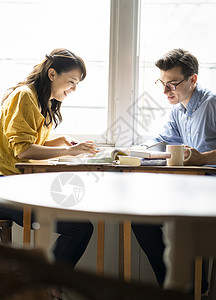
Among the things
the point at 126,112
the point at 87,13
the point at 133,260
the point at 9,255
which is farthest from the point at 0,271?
the point at 87,13

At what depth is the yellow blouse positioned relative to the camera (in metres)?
2.00

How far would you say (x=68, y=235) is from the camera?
1.90m

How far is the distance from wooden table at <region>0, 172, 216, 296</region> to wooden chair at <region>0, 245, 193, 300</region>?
28cm

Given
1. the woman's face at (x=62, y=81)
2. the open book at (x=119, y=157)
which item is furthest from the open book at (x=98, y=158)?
the woman's face at (x=62, y=81)

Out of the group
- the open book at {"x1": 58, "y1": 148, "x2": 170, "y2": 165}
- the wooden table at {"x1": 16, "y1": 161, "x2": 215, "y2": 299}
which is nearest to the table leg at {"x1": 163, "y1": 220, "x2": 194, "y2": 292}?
the wooden table at {"x1": 16, "y1": 161, "x2": 215, "y2": 299}

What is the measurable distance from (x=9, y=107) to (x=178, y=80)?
3.08 ft

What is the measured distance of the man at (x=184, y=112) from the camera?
2148 millimetres

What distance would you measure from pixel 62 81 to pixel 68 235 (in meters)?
0.88

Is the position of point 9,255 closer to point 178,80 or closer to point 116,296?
point 116,296

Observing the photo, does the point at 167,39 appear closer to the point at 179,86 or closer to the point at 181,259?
the point at 179,86

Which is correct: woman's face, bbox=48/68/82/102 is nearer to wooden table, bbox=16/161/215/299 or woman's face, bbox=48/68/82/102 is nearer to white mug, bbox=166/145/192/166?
wooden table, bbox=16/161/215/299

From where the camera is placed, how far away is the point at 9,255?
41 centimetres

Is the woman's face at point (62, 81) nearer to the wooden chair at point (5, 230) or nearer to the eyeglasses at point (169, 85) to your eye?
the eyeglasses at point (169, 85)

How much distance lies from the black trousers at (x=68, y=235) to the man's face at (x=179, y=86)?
89cm
